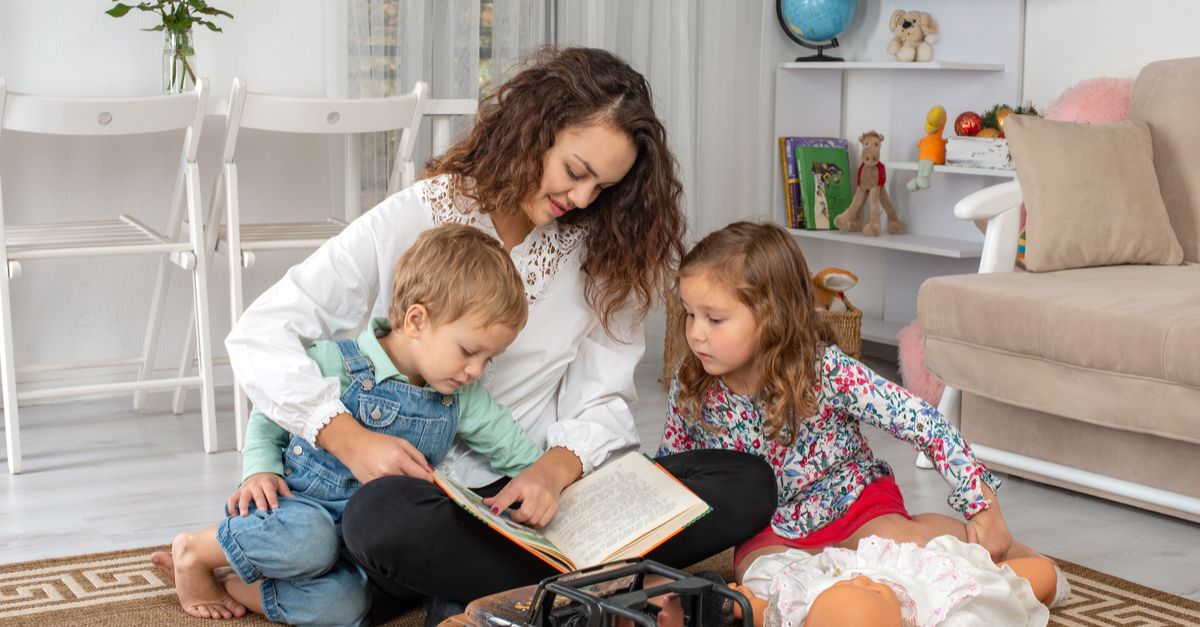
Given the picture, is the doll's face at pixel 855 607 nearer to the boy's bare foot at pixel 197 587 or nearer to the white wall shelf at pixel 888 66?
the boy's bare foot at pixel 197 587

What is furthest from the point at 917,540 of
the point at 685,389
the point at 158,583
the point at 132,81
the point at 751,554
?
the point at 132,81

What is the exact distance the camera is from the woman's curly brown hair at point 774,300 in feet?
5.44

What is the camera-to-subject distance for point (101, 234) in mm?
2594

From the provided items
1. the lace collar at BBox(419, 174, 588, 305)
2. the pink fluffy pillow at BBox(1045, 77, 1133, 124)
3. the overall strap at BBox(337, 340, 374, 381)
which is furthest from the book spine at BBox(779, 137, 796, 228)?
the overall strap at BBox(337, 340, 374, 381)

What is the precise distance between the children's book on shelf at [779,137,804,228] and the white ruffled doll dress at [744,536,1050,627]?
7.32 feet

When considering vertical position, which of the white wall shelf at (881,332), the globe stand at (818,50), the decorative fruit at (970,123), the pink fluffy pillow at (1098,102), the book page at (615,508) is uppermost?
the globe stand at (818,50)

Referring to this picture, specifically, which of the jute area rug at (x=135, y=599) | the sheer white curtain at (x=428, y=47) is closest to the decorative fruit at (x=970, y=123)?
the sheer white curtain at (x=428, y=47)

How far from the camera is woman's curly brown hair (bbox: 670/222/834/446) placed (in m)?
1.66

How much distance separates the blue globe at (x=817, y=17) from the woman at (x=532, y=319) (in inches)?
79.7

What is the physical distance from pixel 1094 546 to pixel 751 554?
650mm

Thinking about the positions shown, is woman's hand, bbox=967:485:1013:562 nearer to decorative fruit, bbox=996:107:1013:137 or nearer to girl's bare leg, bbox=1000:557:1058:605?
girl's bare leg, bbox=1000:557:1058:605

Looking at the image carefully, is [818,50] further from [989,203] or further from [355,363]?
[355,363]

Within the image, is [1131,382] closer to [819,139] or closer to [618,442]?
[618,442]

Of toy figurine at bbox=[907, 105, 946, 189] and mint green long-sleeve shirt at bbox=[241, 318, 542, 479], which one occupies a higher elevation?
toy figurine at bbox=[907, 105, 946, 189]
